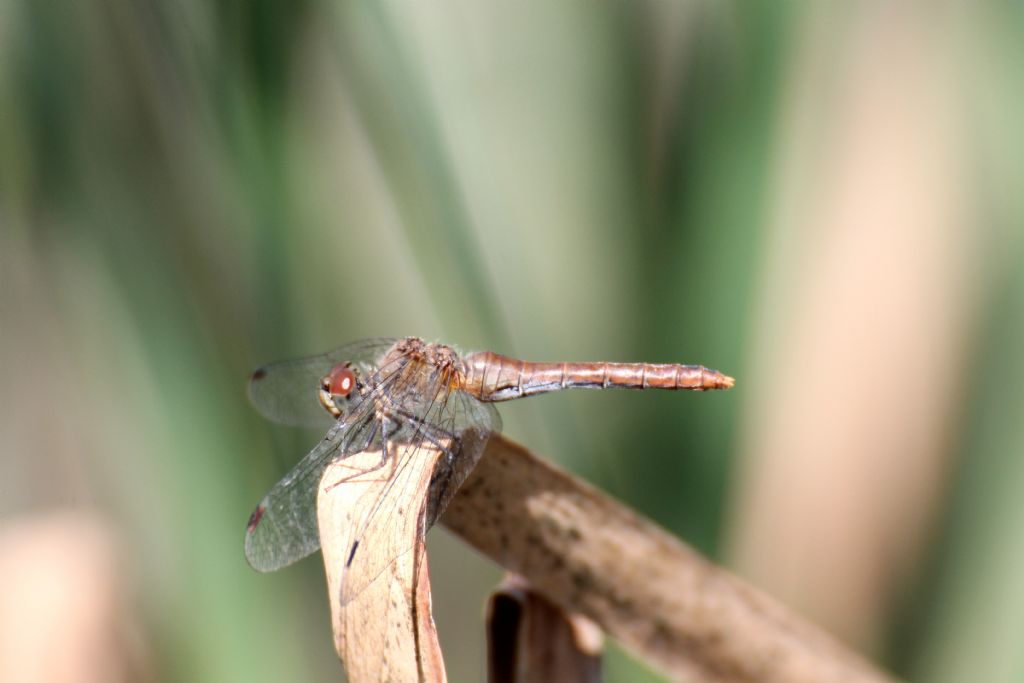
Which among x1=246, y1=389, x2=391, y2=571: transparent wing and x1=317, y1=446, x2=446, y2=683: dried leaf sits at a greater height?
x1=317, y1=446, x2=446, y2=683: dried leaf

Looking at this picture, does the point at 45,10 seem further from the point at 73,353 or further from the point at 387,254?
the point at 387,254

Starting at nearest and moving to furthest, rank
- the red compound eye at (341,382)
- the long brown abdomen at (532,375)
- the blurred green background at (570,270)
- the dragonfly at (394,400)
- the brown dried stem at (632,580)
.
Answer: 1. the brown dried stem at (632,580)
2. the dragonfly at (394,400)
3. the blurred green background at (570,270)
4. the red compound eye at (341,382)
5. the long brown abdomen at (532,375)

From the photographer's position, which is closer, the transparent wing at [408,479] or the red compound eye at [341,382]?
the transparent wing at [408,479]

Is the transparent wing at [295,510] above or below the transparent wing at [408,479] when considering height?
below

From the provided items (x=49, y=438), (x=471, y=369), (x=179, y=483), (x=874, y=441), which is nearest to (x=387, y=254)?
(x=471, y=369)

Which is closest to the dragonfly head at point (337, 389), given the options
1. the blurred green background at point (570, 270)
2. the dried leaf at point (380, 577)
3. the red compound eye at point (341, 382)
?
the red compound eye at point (341, 382)

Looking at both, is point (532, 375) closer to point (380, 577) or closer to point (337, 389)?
point (337, 389)

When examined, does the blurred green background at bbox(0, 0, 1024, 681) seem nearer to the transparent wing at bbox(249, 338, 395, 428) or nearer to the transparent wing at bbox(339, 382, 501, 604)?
the transparent wing at bbox(249, 338, 395, 428)

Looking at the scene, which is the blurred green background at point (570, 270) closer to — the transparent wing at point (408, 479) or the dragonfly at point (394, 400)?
the dragonfly at point (394, 400)

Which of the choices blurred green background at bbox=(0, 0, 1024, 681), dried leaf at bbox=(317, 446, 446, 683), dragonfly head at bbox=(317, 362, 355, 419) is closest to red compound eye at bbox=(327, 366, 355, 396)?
dragonfly head at bbox=(317, 362, 355, 419)
